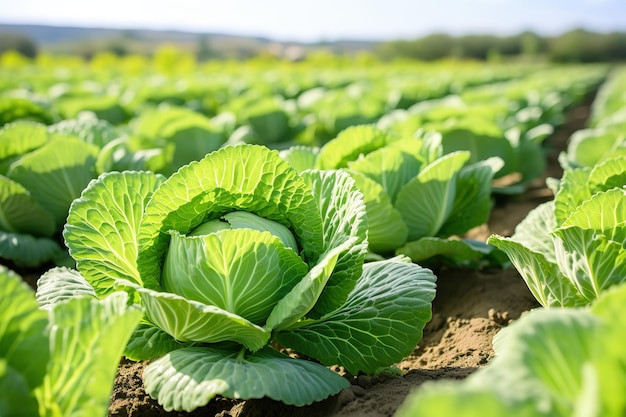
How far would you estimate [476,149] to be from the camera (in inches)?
174

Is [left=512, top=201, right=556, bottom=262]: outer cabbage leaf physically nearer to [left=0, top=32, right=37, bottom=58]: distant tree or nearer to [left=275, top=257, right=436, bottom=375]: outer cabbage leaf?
[left=275, top=257, right=436, bottom=375]: outer cabbage leaf

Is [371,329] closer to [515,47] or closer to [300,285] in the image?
[300,285]

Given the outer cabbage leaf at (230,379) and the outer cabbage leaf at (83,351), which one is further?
the outer cabbage leaf at (230,379)

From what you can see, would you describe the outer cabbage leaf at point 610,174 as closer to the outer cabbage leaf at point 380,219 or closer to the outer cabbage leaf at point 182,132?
the outer cabbage leaf at point 380,219

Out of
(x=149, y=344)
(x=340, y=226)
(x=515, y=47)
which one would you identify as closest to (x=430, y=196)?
(x=340, y=226)

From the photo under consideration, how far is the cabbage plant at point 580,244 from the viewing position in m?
1.93

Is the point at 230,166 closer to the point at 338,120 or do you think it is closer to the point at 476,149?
the point at 476,149

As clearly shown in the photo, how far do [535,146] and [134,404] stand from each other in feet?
14.1

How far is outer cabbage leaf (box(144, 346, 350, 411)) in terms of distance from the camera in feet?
5.32

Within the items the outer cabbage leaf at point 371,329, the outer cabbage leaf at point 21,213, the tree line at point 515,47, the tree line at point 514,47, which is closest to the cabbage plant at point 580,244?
the outer cabbage leaf at point 371,329

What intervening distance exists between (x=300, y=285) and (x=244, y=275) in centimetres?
18

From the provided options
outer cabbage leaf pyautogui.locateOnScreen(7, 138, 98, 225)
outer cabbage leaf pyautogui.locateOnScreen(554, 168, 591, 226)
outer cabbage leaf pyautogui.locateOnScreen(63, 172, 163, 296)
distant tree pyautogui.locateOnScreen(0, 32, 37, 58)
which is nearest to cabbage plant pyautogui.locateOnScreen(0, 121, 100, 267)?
outer cabbage leaf pyautogui.locateOnScreen(7, 138, 98, 225)

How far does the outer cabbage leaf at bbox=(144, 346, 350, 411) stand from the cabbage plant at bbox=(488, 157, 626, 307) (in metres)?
0.77

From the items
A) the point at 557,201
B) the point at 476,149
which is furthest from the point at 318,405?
the point at 476,149
